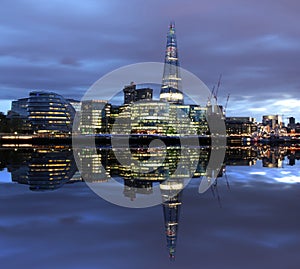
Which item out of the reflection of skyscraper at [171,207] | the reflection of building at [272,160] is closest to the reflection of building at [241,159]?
the reflection of building at [272,160]

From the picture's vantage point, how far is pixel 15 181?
→ 2191cm

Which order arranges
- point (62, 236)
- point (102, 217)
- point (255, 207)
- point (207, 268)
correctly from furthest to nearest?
point (255, 207) < point (102, 217) < point (62, 236) < point (207, 268)

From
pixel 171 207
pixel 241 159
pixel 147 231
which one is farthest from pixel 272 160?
pixel 147 231

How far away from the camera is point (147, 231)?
10383mm

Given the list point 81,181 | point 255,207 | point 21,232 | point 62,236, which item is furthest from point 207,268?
point 81,181

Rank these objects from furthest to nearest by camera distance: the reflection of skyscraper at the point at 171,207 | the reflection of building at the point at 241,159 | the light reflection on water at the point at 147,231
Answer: the reflection of building at the point at 241,159 → the reflection of skyscraper at the point at 171,207 → the light reflection on water at the point at 147,231

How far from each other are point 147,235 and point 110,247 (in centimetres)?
139

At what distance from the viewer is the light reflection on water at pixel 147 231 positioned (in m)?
7.95

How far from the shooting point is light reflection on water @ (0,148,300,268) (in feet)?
26.1

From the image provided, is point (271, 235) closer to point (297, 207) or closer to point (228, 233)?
point (228, 233)

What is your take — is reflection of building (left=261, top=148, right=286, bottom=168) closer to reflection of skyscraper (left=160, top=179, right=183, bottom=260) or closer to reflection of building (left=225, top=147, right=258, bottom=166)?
reflection of building (left=225, top=147, right=258, bottom=166)

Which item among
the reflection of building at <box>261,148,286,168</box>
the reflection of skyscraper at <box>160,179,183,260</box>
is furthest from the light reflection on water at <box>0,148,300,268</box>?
the reflection of building at <box>261,148,286,168</box>

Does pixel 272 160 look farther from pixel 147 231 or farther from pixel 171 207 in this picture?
pixel 147 231

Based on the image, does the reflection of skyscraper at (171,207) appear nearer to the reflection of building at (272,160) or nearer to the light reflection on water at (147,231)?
the light reflection on water at (147,231)
